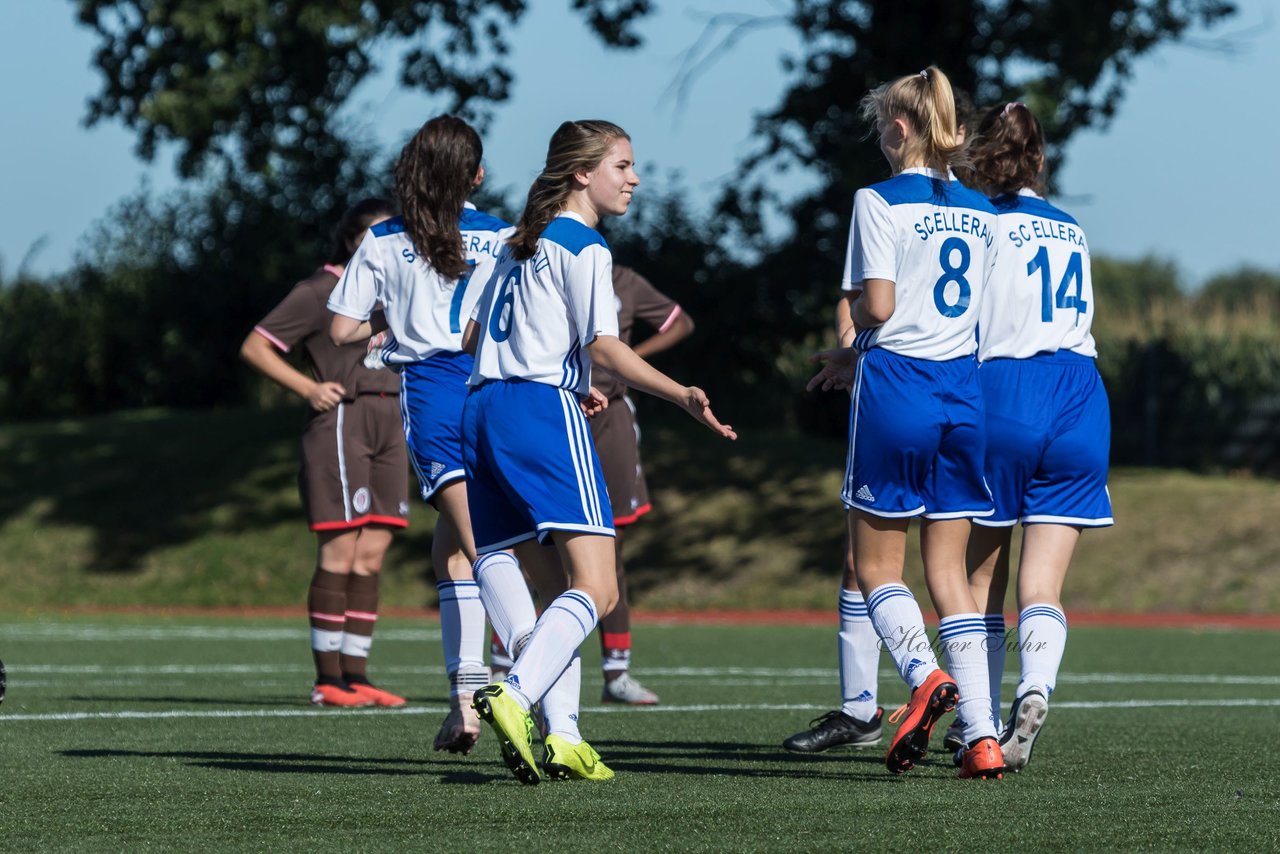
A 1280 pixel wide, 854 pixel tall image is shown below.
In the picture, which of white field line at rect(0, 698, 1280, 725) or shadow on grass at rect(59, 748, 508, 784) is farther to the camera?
white field line at rect(0, 698, 1280, 725)

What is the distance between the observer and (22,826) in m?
4.65

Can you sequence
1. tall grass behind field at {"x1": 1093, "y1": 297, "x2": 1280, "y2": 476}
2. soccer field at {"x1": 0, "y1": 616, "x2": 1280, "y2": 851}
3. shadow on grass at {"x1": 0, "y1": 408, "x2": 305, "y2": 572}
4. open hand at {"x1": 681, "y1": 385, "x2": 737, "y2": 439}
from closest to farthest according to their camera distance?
soccer field at {"x1": 0, "y1": 616, "x2": 1280, "y2": 851} < open hand at {"x1": 681, "y1": 385, "x2": 737, "y2": 439} < shadow on grass at {"x1": 0, "y1": 408, "x2": 305, "y2": 572} < tall grass behind field at {"x1": 1093, "y1": 297, "x2": 1280, "y2": 476}

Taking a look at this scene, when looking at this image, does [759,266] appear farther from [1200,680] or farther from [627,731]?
[627,731]

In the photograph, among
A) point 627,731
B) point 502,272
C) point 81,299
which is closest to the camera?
point 502,272

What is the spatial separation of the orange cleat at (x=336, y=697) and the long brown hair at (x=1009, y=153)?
404cm

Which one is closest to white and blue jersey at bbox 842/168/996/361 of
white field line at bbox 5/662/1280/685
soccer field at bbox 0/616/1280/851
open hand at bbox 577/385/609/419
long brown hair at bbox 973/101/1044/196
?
long brown hair at bbox 973/101/1044/196

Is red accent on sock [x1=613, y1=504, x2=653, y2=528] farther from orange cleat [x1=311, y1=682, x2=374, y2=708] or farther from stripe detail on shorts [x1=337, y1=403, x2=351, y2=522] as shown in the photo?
orange cleat [x1=311, y1=682, x2=374, y2=708]

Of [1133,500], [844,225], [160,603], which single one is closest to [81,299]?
[160,603]

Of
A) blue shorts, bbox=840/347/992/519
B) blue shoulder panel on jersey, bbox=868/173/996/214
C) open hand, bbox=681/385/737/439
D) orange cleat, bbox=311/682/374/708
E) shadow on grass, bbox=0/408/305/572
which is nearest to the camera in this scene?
open hand, bbox=681/385/737/439

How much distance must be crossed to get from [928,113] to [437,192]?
1785 mm

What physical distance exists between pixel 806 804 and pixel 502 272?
1.83 metres

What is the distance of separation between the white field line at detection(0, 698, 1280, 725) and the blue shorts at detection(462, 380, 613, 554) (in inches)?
112

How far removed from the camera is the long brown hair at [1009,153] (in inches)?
239

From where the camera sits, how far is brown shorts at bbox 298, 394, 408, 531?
884cm
